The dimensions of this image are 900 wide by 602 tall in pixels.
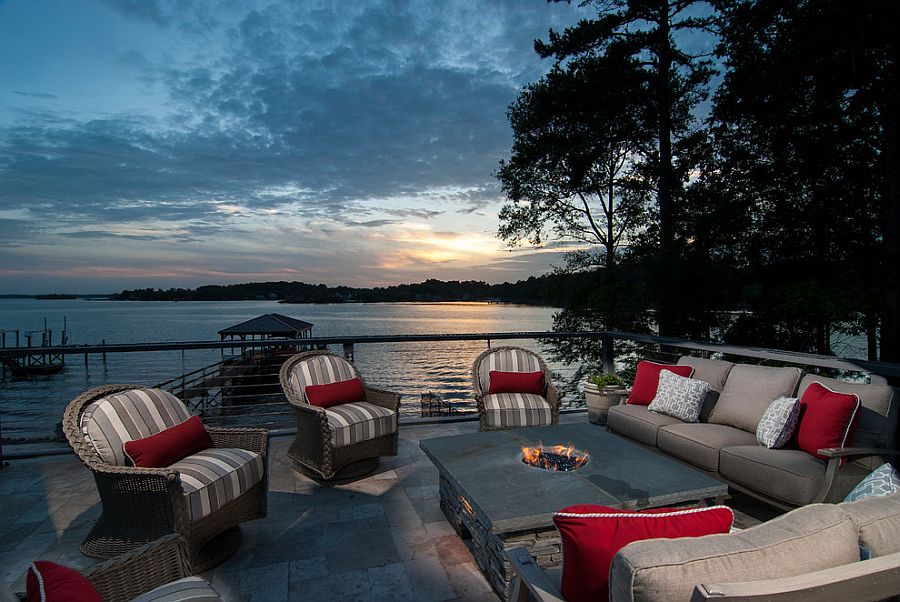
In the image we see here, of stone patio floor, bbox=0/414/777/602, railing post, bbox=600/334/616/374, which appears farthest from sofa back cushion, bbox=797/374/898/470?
railing post, bbox=600/334/616/374

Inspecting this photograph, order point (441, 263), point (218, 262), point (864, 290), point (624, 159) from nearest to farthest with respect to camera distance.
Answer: point (864, 290), point (624, 159), point (218, 262), point (441, 263)

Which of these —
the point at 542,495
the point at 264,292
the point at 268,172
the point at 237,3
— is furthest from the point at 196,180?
the point at 264,292

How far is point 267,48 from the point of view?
21.0 ft

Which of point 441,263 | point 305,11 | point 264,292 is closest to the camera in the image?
point 305,11

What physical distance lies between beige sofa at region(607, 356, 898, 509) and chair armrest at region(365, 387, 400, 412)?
1803mm

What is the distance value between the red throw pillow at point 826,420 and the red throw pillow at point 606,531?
1.97 metres

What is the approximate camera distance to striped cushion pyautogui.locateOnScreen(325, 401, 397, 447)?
3498mm

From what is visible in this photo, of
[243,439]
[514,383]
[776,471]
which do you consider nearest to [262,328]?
[514,383]

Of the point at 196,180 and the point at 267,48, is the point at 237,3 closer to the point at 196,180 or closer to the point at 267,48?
the point at 267,48

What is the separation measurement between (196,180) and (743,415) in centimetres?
1005

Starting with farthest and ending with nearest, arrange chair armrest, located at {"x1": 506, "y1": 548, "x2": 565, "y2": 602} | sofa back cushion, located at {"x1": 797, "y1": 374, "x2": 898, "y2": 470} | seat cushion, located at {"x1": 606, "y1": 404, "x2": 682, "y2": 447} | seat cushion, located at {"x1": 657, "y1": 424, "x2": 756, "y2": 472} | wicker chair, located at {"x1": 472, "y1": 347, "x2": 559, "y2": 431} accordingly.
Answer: wicker chair, located at {"x1": 472, "y1": 347, "x2": 559, "y2": 431}, seat cushion, located at {"x1": 606, "y1": 404, "x2": 682, "y2": 447}, seat cushion, located at {"x1": 657, "y1": 424, "x2": 756, "y2": 472}, sofa back cushion, located at {"x1": 797, "y1": 374, "x2": 898, "y2": 470}, chair armrest, located at {"x1": 506, "y1": 548, "x2": 565, "y2": 602}

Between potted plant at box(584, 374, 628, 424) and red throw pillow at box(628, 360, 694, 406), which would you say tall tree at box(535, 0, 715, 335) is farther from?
red throw pillow at box(628, 360, 694, 406)

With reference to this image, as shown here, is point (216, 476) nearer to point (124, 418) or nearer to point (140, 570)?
point (124, 418)

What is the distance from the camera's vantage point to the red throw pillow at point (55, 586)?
3.46ft
